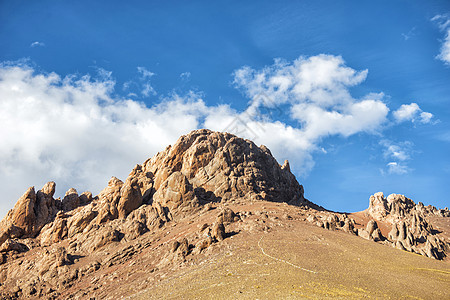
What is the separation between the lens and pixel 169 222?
69438 mm

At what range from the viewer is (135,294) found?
1729 inches

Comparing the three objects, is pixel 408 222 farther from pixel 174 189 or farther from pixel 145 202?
pixel 145 202

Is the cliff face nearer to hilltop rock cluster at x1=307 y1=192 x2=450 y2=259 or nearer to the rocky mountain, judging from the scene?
the rocky mountain

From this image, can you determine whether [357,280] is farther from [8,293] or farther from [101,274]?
[8,293]

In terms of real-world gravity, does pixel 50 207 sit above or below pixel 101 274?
above

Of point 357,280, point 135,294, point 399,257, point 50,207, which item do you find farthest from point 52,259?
point 399,257

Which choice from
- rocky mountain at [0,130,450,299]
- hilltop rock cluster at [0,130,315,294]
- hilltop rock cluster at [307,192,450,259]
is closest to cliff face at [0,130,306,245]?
hilltop rock cluster at [0,130,315,294]

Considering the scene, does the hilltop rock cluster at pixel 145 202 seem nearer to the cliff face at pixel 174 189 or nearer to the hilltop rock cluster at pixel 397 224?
the cliff face at pixel 174 189

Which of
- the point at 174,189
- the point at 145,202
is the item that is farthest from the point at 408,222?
the point at 145,202

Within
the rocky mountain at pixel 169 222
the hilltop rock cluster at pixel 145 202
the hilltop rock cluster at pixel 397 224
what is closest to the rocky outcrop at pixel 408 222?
the hilltop rock cluster at pixel 397 224

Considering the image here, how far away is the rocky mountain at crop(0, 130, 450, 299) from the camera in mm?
52656

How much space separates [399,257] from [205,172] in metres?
46.1

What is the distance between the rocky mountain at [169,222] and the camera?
173 ft

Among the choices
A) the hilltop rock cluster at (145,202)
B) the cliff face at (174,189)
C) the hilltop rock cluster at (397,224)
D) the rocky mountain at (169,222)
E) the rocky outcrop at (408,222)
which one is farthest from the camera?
the cliff face at (174,189)
